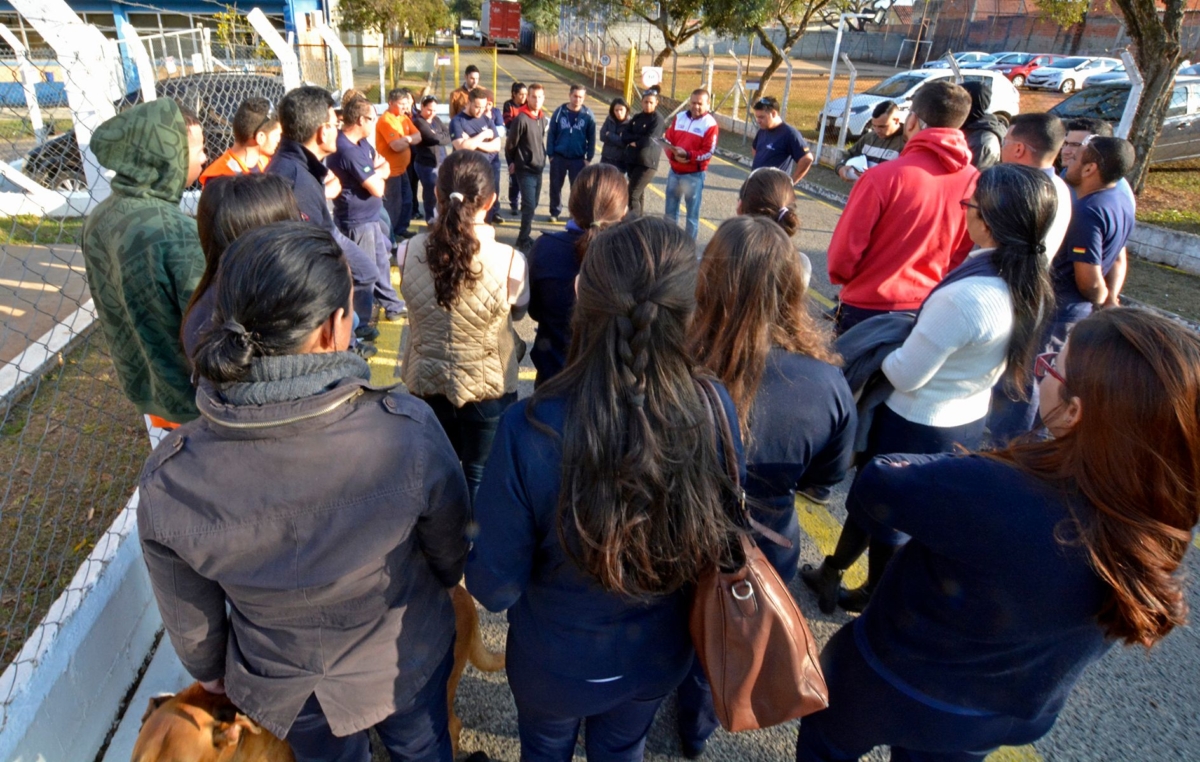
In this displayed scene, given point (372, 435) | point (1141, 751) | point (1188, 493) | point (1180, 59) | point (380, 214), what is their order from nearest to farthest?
point (1188, 493), point (372, 435), point (1141, 751), point (380, 214), point (1180, 59)

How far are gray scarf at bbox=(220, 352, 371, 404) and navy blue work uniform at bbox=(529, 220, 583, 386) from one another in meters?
1.41

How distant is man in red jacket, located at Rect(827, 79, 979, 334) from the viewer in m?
3.00

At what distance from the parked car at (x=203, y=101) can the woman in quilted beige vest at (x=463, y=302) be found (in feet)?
17.3

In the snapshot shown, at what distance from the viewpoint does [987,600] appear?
1.34 m

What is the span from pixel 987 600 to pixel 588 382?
0.91m

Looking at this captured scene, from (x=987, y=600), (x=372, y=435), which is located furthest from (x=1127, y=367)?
(x=372, y=435)

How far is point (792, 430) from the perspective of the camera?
1706 mm

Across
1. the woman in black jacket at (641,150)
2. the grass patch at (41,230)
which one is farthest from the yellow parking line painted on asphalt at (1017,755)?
the grass patch at (41,230)

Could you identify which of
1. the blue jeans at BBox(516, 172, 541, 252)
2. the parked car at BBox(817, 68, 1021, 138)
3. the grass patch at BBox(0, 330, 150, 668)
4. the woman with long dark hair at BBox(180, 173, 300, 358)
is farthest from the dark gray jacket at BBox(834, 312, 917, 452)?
the parked car at BBox(817, 68, 1021, 138)

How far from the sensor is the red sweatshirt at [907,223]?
2994 millimetres

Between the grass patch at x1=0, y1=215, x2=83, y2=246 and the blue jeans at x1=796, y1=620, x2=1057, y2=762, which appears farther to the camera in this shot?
the grass patch at x1=0, y1=215, x2=83, y2=246

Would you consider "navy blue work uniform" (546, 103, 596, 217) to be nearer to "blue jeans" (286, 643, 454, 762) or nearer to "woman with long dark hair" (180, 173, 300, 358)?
"woman with long dark hair" (180, 173, 300, 358)

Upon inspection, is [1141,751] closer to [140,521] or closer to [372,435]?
[372,435]

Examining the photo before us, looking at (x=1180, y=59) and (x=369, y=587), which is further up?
(x=1180, y=59)
